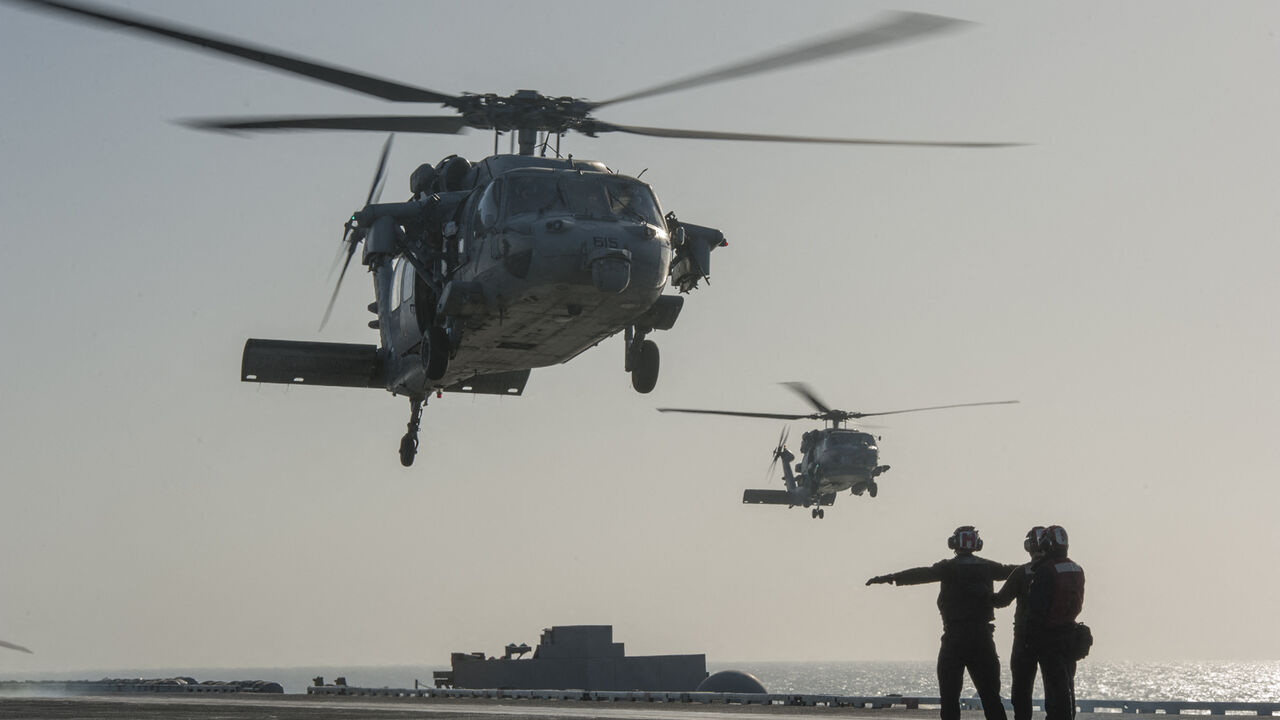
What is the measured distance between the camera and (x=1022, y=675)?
13.5 meters

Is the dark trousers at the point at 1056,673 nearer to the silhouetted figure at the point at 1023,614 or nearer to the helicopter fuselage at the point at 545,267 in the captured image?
the silhouetted figure at the point at 1023,614

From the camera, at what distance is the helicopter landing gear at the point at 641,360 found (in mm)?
25047

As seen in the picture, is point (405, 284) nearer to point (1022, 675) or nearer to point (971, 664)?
point (971, 664)

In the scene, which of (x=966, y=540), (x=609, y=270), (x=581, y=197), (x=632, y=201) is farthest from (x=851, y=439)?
(x=966, y=540)

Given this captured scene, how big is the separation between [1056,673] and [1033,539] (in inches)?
46.6

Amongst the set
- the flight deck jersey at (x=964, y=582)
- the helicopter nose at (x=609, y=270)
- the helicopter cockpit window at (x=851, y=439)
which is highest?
the helicopter cockpit window at (x=851, y=439)

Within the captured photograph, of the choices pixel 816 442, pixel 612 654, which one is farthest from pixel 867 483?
pixel 612 654

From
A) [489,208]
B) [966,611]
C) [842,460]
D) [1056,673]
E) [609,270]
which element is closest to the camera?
[1056,673]

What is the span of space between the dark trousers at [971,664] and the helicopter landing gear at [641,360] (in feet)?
38.8

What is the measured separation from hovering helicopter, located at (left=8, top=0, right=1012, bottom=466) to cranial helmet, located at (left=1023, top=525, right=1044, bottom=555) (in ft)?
24.1

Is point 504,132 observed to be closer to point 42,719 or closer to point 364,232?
point 364,232

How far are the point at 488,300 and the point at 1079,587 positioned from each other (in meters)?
11.2

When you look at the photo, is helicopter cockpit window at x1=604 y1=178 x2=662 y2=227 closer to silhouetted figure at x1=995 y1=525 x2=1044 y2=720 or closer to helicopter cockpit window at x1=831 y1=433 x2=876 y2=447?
silhouetted figure at x1=995 y1=525 x2=1044 y2=720

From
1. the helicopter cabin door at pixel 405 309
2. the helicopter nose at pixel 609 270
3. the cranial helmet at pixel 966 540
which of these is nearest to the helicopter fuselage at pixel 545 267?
the helicopter nose at pixel 609 270
